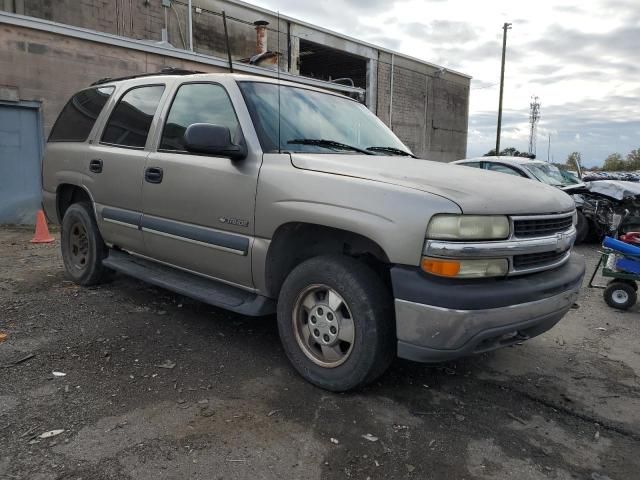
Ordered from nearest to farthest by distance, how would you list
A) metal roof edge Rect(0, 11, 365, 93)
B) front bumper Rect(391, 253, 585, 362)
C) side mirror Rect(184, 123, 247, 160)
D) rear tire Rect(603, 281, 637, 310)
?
front bumper Rect(391, 253, 585, 362), side mirror Rect(184, 123, 247, 160), rear tire Rect(603, 281, 637, 310), metal roof edge Rect(0, 11, 365, 93)

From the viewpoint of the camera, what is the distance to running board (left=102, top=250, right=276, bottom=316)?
11.4 feet

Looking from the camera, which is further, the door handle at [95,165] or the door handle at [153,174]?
the door handle at [95,165]

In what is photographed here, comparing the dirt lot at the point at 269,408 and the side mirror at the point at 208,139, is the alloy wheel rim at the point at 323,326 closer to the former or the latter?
the dirt lot at the point at 269,408

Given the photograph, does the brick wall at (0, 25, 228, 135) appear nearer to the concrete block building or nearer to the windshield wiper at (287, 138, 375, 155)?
the concrete block building

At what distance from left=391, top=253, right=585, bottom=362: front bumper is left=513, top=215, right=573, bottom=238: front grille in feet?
0.88

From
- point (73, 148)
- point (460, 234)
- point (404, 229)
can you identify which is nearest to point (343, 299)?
point (404, 229)

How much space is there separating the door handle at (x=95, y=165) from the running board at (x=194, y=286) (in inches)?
31.3

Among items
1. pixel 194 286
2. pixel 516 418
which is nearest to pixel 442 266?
pixel 516 418

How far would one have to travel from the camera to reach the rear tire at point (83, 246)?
501 centimetres

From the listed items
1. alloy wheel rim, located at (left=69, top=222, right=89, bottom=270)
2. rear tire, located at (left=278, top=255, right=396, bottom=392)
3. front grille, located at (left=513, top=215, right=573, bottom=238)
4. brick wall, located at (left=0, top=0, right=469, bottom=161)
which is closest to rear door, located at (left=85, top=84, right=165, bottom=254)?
alloy wheel rim, located at (left=69, top=222, right=89, bottom=270)

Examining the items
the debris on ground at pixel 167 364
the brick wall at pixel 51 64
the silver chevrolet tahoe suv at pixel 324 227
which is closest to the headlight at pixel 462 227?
the silver chevrolet tahoe suv at pixel 324 227

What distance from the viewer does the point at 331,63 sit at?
2569 centimetres

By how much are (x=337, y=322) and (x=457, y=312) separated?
2.51 ft

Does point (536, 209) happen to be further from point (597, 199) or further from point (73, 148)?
point (597, 199)
